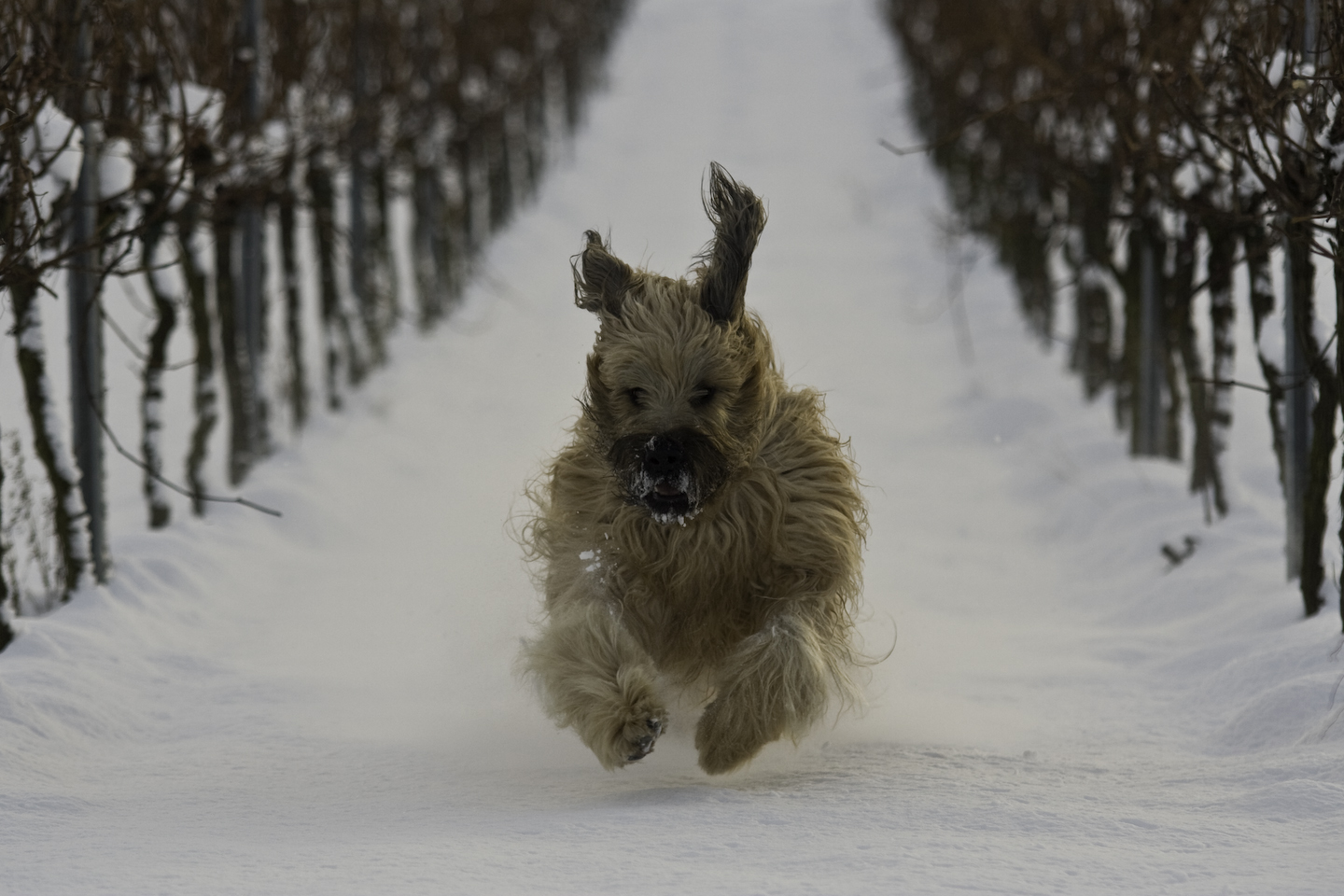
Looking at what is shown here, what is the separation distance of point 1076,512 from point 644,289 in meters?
5.18

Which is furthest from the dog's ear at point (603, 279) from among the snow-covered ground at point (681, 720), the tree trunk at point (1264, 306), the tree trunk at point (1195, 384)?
the tree trunk at point (1195, 384)

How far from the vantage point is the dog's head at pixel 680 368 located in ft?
14.8

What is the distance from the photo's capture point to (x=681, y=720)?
5.16 m

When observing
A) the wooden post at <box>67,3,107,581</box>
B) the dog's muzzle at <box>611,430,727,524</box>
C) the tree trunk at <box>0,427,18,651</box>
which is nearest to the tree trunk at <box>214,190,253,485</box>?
the wooden post at <box>67,3,107,581</box>

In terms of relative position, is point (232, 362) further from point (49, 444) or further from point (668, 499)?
point (668, 499)

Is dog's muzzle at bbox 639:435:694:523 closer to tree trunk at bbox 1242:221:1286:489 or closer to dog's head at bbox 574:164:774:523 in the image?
dog's head at bbox 574:164:774:523

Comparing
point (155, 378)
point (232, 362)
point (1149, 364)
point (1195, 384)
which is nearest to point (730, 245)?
point (1195, 384)

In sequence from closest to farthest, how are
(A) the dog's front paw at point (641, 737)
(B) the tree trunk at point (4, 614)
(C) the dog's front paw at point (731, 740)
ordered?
1. (A) the dog's front paw at point (641, 737)
2. (C) the dog's front paw at point (731, 740)
3. (B) the tree trunk at point (4, 614)

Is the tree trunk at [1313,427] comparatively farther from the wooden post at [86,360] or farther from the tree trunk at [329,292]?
the tree trunk at [329,292]

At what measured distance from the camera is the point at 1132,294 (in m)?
9.54

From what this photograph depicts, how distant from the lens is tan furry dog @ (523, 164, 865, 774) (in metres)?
4.47

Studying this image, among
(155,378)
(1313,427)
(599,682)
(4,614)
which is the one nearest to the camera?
(599,682)

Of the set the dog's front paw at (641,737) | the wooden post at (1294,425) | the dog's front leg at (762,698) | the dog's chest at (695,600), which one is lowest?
the dog's front paw at (641,737)

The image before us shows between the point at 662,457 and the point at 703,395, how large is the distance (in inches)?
10.5
